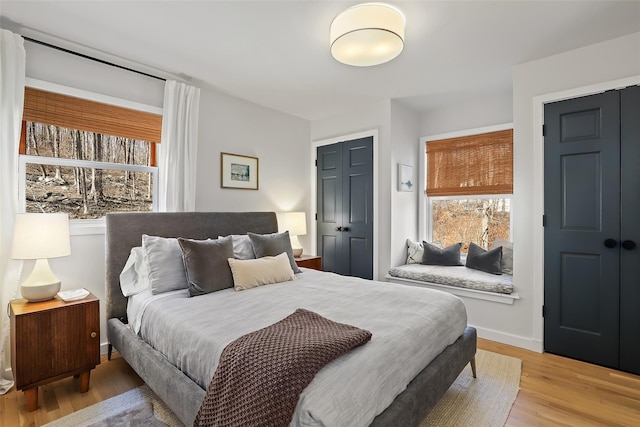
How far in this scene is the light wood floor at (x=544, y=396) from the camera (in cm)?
191

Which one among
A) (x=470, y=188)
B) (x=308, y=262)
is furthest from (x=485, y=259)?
(x=308, y=262)

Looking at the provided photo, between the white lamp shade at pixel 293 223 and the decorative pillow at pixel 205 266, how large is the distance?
1.57 metres

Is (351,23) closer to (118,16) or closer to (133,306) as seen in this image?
(118,16)

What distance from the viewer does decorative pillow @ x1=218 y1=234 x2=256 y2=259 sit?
2917mm

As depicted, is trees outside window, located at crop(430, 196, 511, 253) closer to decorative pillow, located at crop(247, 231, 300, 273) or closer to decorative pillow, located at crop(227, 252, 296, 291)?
decorative pillow, located at crop(247, 231, 300, 273)

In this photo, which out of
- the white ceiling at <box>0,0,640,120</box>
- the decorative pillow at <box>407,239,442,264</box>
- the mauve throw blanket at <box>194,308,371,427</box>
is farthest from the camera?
the decorative pillow at <box>407,239,442,264</box>

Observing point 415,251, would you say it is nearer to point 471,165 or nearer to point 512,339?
point 471,165

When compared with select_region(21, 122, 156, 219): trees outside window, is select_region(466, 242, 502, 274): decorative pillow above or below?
below

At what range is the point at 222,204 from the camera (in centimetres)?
367

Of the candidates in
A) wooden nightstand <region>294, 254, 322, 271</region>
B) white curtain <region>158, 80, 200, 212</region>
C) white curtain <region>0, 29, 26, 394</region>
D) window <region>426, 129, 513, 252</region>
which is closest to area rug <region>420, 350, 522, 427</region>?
window <region>426, 129, 513, 252</region>

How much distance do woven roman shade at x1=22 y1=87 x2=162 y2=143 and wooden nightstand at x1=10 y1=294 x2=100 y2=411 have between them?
1.44m

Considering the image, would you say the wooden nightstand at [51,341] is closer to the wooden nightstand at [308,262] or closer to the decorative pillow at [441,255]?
the wooden nightstand at [308,262]

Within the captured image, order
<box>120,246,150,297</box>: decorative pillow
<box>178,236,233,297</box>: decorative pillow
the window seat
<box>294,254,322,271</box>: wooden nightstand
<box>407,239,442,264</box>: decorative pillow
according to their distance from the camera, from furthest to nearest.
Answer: <box>407,239,442,264</box>: decorative pillow < <box>294,254,322,271</box>: wooden nightstand < the window seat < <box>120,246,150,297</box>: decorative pillow < <box>178,236,233,297</box>: decorative pillow

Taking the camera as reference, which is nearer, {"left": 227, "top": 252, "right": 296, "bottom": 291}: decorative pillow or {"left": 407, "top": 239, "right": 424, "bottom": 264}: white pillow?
{"left": 227, "top": 252, "right": 296, "bottom": 291}: decorative pillow
